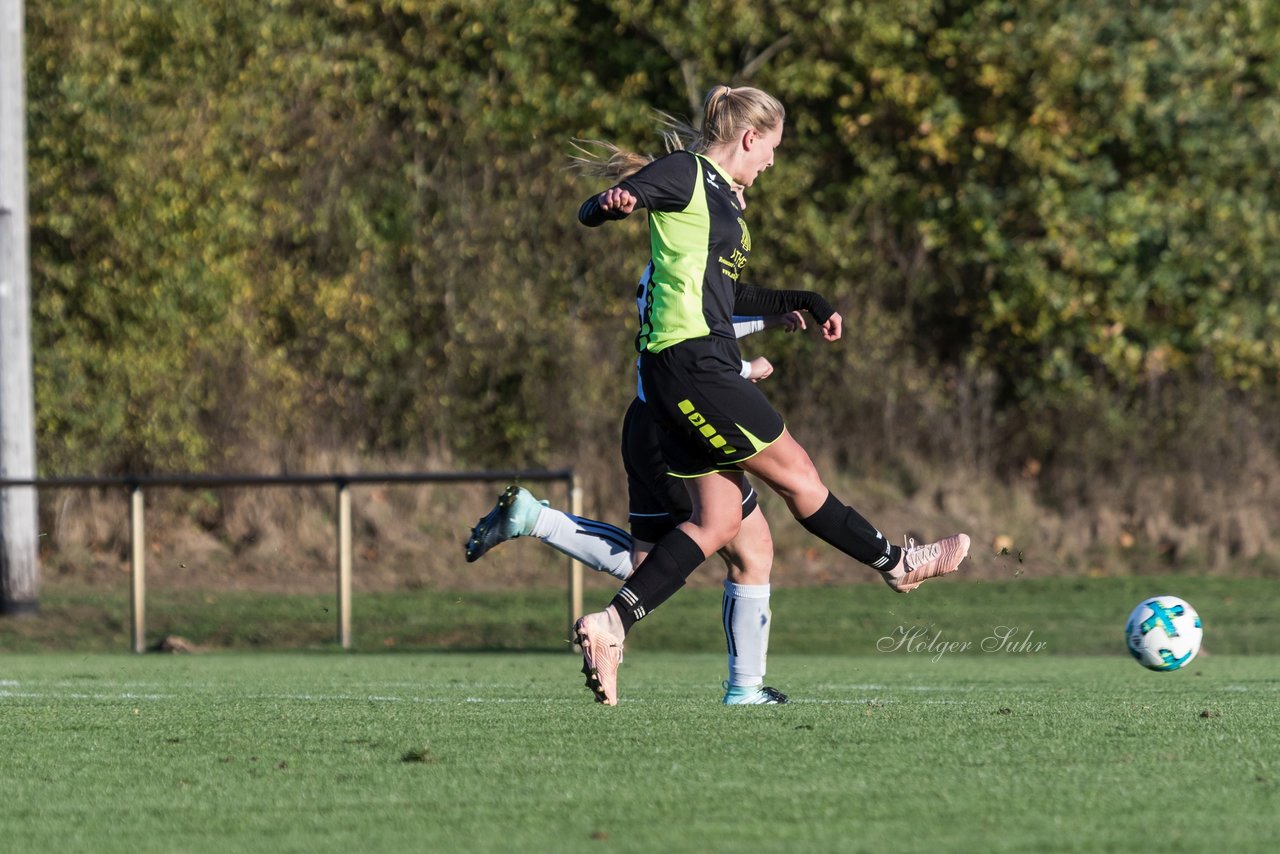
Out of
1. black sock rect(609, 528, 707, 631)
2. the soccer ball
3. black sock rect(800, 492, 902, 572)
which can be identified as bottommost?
the soccer ball

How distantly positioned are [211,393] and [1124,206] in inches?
378

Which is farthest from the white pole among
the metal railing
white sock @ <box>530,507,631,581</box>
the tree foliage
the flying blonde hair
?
the flying blonde hair

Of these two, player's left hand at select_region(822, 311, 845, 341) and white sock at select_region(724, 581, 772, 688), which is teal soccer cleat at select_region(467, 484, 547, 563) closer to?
white sock at select_region(724, 581, 772, 688)

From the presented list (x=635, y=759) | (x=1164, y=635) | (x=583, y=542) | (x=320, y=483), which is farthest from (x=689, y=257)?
(x=320, y=483)

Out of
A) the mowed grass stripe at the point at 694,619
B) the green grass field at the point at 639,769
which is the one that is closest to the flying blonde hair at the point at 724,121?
the green grass field at the point at 639,769

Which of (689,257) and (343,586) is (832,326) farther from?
(343,586)

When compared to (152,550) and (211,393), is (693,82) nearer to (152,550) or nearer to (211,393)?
(211,393)

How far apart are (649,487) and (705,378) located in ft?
2.69

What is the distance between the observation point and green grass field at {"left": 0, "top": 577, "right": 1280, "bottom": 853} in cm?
383

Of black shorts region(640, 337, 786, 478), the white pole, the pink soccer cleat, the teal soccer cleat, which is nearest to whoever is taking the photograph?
black shorts region(640, 337, 786, 478)

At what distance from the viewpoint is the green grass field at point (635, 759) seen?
3826 millimetres

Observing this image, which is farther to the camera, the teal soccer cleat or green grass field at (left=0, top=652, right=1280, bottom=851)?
the teal soccer cleat

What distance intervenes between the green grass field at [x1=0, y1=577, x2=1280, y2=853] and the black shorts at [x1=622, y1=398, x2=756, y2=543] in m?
0.68

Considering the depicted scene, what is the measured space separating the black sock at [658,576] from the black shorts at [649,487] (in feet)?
1.35
